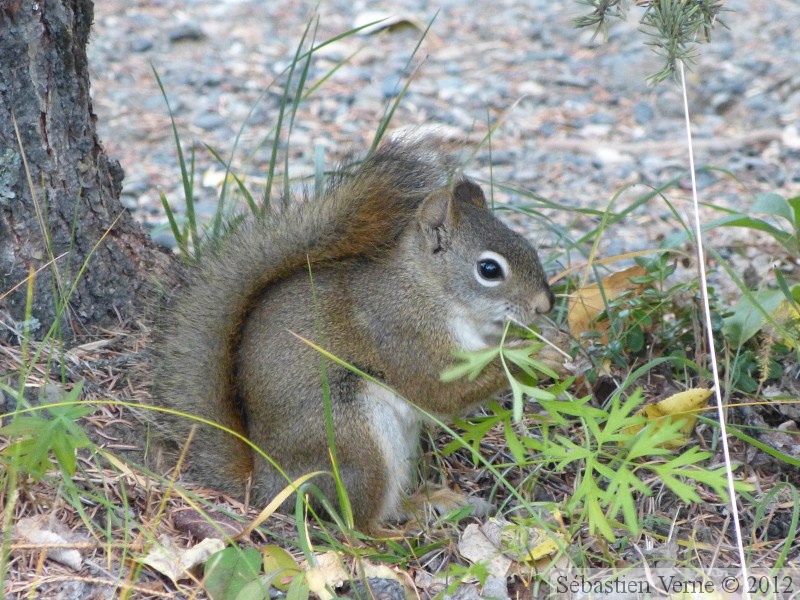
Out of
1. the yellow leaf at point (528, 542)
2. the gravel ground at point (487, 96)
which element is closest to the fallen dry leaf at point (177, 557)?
the yellow leaf at point (528, 542)

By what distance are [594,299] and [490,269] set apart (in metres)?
0.46

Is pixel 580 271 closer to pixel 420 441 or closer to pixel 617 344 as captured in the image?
pixel 617 344

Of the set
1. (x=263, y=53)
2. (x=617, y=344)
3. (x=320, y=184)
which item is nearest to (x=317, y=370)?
(x=320, y=184)

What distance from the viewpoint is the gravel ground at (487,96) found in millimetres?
4164

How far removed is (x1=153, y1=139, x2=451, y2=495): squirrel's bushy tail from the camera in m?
2.17

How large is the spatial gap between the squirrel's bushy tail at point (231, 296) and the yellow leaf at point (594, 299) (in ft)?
2.19

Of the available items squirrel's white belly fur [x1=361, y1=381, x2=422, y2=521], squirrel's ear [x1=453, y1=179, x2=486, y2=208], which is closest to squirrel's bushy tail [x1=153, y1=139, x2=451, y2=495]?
squirrel's ear [x1=453, y1=179, x2=486, y2=208]

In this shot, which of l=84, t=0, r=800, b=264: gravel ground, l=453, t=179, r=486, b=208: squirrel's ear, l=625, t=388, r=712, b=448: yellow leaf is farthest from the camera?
l=84, t=0, r=800, b=264: gravel ground

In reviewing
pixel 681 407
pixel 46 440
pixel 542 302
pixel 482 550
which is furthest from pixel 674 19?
pixel 46 440

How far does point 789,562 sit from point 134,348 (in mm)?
1609

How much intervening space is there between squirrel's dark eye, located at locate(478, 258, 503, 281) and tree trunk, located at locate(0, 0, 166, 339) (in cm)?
92

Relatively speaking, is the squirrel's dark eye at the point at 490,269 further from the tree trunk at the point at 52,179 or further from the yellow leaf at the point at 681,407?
the tree trunk at the point at 52,179

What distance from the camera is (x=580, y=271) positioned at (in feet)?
9.41

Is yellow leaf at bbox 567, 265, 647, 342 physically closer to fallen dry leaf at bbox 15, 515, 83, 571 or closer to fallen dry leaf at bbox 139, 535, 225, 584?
fallen dry leaf at bbox 139, 535, 225, 584
